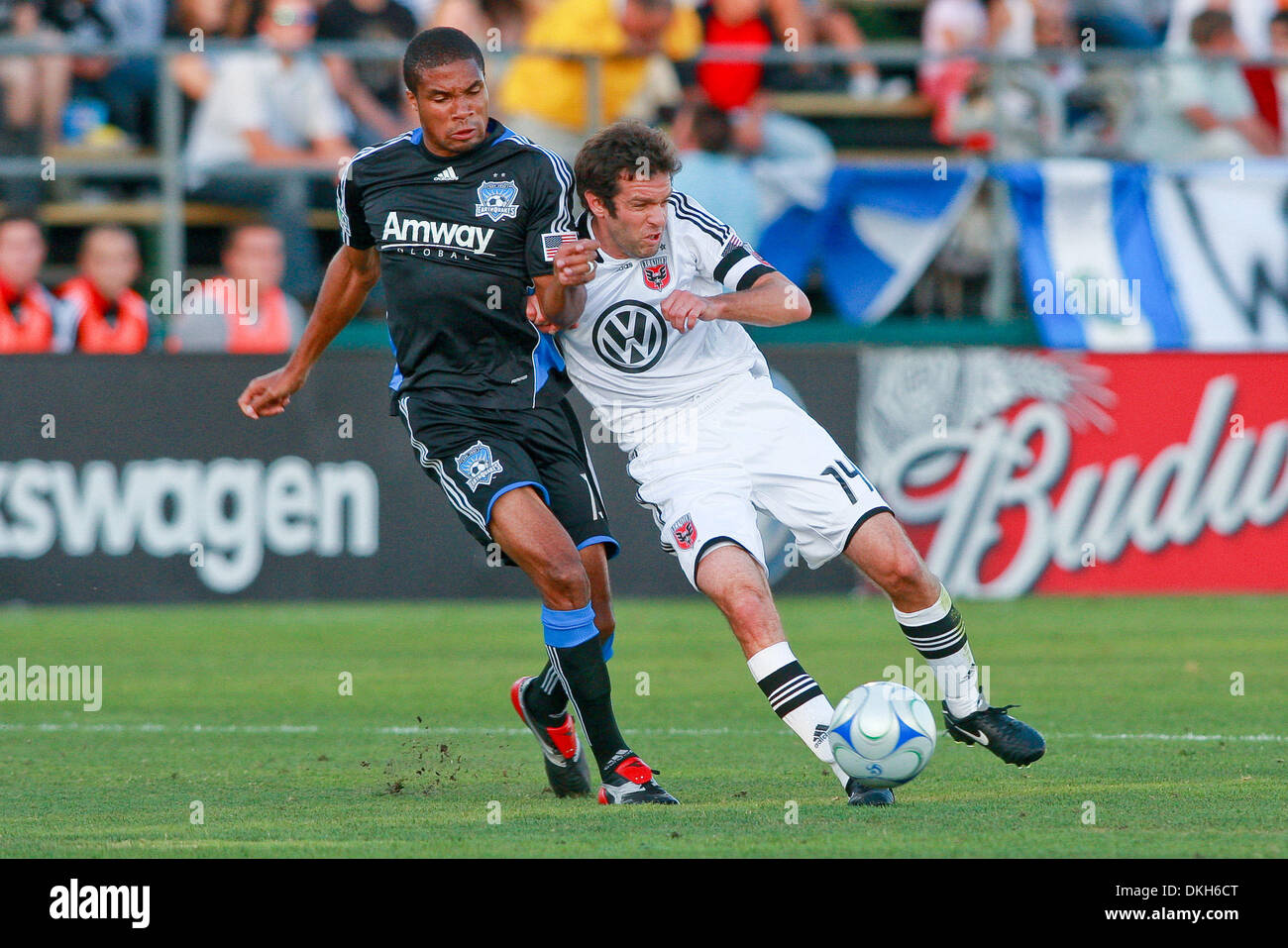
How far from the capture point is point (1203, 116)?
14148 millimetres

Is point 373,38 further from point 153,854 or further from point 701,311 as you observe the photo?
point 153,854

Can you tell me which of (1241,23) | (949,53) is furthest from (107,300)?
(1241,23)

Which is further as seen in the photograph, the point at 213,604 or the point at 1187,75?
the point at 1187,75

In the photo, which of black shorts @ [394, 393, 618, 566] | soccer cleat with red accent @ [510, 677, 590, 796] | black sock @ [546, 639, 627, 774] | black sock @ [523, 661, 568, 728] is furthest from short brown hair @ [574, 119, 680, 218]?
soccer cleat with red accent @ [510, 677, 590, 796]

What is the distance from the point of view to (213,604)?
12602mm

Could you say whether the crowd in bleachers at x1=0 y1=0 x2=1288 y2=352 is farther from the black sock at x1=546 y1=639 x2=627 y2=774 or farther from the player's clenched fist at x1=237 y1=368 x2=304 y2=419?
the black sock at x1=546 y1=639 x2=627 y2=774

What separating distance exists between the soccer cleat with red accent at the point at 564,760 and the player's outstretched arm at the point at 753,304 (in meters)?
1.45

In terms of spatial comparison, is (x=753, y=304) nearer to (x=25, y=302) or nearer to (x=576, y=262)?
(x=576, y=262)

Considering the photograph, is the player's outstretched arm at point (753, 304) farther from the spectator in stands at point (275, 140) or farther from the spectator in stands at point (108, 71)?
the spectator in stands at point (108, 71)

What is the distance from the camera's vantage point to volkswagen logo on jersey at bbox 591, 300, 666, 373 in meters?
6.46

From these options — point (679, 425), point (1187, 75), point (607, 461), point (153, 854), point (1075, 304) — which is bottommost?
point (153, 854)

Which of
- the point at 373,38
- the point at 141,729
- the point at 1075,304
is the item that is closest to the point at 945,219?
the point at 1075,304

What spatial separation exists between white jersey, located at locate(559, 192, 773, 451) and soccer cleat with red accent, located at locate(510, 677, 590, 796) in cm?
100

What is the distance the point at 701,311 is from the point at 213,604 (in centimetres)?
738
